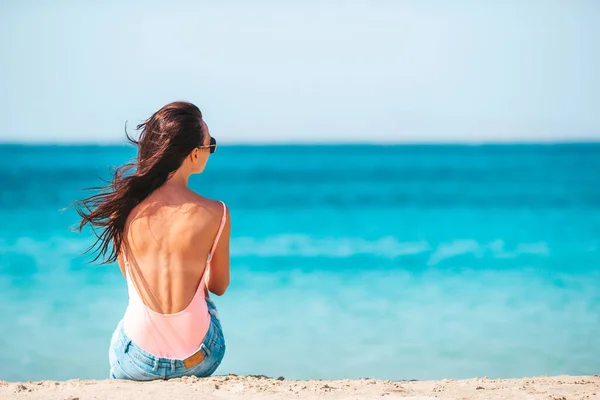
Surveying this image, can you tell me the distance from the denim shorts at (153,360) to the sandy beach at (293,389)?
0.05m

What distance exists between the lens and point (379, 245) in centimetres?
1147

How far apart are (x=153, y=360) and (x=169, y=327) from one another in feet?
0.57

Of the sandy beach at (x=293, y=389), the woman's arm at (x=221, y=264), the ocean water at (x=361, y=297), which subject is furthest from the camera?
the ocean water at (x=361, y=297)

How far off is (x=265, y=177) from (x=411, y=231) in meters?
20.5

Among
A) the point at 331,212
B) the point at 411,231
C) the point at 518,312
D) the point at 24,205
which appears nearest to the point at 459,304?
the point at 518,312

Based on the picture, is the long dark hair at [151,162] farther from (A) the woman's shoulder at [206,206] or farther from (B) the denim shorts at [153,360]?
(B) the denim shorts at [153,360]

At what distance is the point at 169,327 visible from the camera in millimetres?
2812

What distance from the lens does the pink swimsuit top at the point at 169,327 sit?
111 inches

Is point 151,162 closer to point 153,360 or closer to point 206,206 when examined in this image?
point 206,206

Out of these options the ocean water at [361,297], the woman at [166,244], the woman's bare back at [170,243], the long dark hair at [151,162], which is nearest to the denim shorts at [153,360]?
the woman at [166,244]

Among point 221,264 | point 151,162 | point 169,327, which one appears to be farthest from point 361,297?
point 151,162

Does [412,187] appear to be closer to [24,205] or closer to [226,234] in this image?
[24,205]

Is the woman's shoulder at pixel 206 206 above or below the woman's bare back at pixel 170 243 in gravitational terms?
above

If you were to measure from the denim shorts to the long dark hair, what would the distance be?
0.37 meters
